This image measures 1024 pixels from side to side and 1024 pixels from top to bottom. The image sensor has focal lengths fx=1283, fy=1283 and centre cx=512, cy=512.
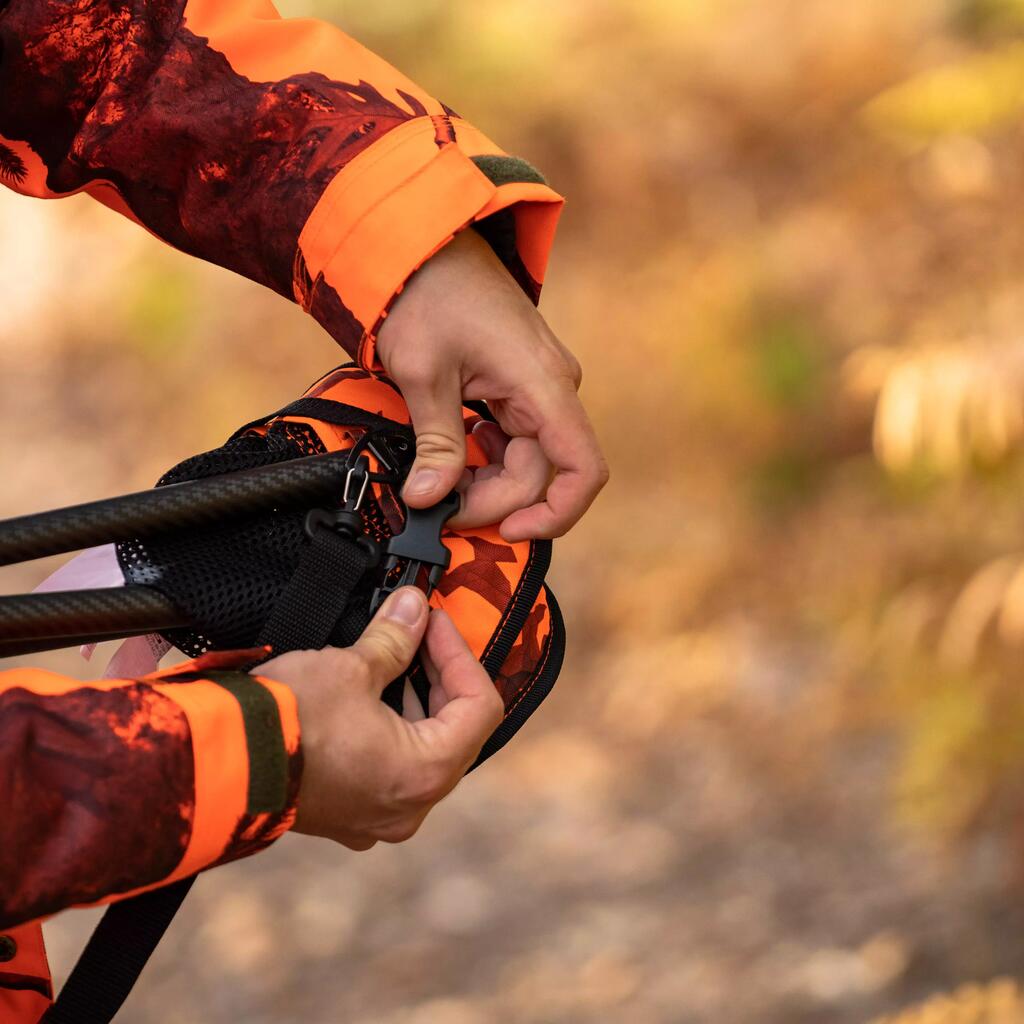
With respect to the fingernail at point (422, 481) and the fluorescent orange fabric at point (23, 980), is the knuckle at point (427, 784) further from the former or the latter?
the fluorescent orange fabric at point (23, 980)

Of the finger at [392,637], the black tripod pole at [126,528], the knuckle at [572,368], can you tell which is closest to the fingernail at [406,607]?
the finger at [392,637]

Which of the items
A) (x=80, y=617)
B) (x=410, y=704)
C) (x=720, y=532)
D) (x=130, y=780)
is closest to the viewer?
(x=130, y=780)

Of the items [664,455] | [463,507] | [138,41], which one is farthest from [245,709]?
[664,455]

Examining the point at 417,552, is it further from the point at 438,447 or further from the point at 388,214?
the point at 388,214

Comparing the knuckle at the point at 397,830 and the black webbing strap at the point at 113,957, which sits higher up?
the knuckle at the point at 397,830

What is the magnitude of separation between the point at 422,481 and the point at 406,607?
10cm

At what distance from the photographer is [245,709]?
805 mm

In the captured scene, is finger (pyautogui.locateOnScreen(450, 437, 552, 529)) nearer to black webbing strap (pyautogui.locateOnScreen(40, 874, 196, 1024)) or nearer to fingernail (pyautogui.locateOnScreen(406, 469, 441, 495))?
fingernail (pyautogui.locateOnScreen(406, 469, 441, 495))

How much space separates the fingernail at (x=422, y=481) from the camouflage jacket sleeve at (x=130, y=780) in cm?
20

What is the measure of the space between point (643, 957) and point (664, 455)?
143 cm

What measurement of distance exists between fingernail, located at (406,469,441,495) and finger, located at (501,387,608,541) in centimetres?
8

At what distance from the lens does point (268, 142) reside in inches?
40.3

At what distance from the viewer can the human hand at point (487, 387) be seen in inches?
38.1

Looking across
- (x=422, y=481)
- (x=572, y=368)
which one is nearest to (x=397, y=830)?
(x=422, y=481)
